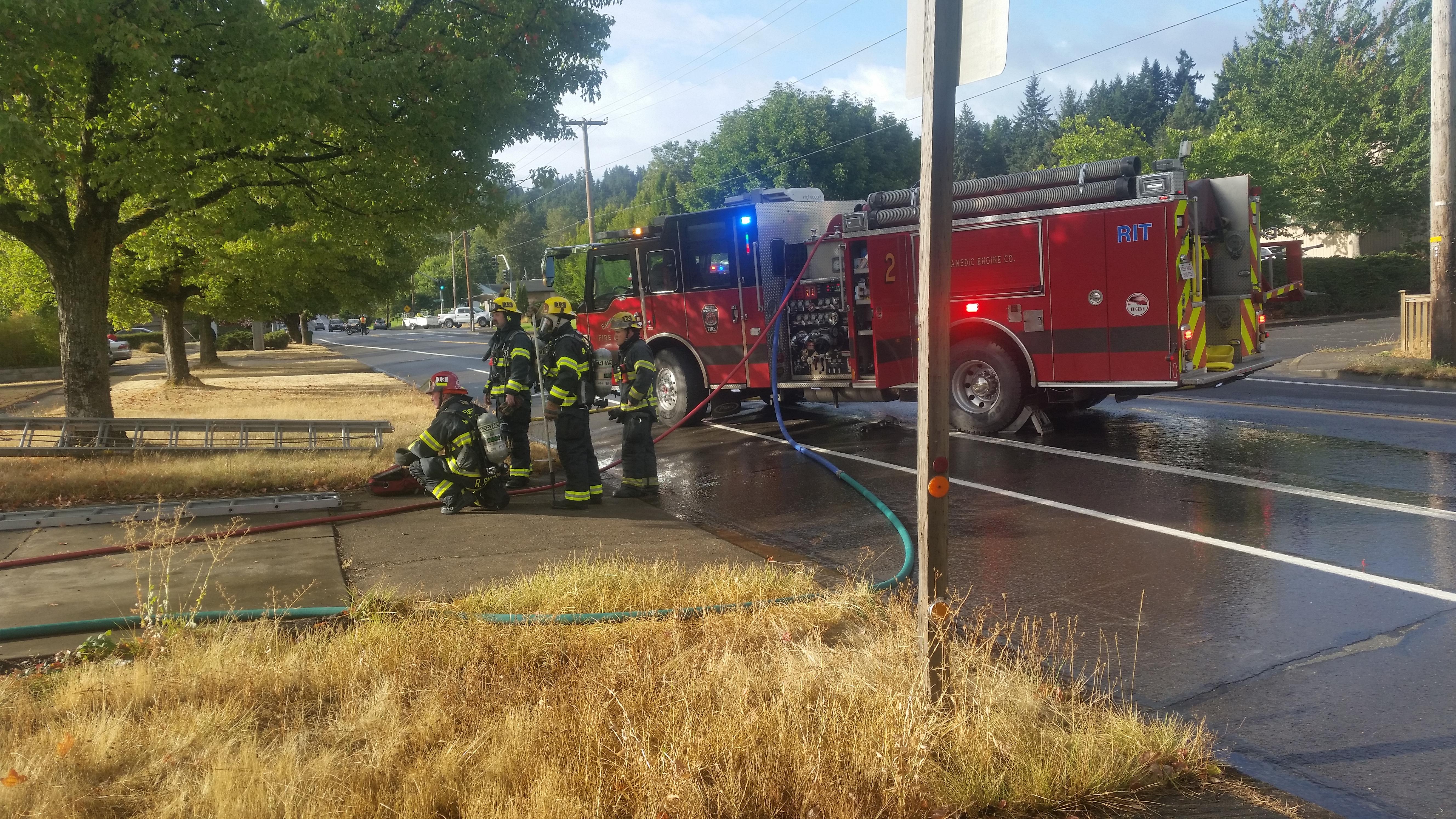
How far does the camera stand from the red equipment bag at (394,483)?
9109 mm

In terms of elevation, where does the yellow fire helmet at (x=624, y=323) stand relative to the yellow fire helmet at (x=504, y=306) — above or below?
below

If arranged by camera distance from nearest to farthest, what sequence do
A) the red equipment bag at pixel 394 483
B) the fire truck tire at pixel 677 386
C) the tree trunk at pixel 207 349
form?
the red equipment bag at pixel 394 483
the fire truck tire at pixel 677 386
the tree trunk at pixel 207 349

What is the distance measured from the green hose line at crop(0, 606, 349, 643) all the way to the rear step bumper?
811 centimetres

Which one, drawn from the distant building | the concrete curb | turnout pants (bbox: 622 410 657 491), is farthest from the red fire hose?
the distant building

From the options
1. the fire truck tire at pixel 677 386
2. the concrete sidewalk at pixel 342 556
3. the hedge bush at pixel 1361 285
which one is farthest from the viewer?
the hedge bush at pixel 1361 285

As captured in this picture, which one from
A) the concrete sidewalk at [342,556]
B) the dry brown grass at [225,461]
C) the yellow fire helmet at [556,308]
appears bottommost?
the concrete sidewalk at [342,556]

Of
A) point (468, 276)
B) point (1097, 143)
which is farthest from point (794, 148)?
point (468, 276)

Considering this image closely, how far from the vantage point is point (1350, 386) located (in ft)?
46.5

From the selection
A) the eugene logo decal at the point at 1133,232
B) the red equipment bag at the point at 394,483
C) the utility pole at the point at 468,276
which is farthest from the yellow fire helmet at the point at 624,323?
the utility pole at the point at 468,276

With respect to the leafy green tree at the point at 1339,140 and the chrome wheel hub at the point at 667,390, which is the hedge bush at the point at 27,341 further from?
A: the leafy green tree at the point at 1339,140

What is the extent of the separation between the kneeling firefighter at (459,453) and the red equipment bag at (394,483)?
0.66 meters

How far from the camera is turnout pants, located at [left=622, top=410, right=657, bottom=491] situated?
9234 mm

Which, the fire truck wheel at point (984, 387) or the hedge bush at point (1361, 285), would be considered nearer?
the fire truck wheel at point (984, 387)

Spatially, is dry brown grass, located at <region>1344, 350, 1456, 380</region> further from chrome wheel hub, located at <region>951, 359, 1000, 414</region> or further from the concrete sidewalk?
the concrete sidewalk
